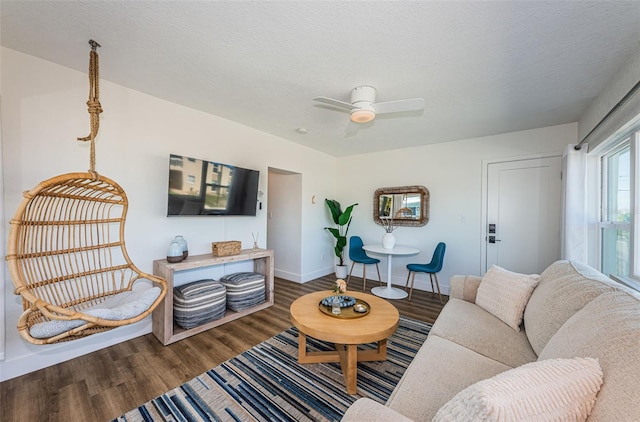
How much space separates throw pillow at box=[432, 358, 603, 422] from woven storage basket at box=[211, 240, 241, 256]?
2579 mm

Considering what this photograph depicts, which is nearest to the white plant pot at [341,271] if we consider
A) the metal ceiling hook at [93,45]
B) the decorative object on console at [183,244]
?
the decorative object on console at [183,244]

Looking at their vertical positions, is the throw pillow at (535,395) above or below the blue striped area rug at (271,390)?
above

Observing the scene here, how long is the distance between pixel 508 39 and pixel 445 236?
290 centimetres

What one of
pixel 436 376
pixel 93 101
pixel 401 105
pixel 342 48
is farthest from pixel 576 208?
pixel 93 101

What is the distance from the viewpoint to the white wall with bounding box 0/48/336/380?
1881mm

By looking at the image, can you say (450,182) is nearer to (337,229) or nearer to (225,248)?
(337,229)

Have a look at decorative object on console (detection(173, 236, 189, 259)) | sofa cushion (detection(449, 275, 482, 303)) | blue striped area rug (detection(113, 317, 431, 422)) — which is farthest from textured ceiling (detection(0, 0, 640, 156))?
blue striped area rug (detection(113, 317, 431, 422))

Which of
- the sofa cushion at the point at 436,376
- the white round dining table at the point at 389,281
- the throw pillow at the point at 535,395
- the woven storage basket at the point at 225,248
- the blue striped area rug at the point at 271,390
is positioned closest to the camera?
the throw pillow at the point at 535,395

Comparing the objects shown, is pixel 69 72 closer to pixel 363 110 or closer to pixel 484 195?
pixel 363 110

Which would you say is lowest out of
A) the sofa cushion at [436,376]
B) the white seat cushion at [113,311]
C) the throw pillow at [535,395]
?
the sofa cushion at [436,376]

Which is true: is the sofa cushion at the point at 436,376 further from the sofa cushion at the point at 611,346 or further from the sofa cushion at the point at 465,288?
the sofa cushion at the point at 465,288

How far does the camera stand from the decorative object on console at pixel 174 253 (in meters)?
2.49

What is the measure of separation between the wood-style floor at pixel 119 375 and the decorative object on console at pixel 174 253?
2.56 ft

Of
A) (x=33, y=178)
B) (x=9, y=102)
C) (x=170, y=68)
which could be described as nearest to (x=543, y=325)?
(x=170, y=68)
